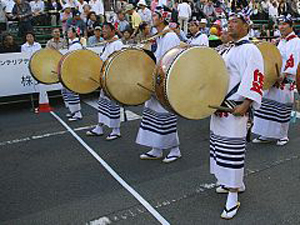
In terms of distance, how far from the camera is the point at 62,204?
3.29m

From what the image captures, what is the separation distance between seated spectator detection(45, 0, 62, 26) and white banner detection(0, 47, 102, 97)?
157 inches

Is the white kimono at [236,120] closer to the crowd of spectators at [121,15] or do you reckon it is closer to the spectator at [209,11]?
the crowd of spectators at [121,15]

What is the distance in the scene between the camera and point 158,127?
4133 mm

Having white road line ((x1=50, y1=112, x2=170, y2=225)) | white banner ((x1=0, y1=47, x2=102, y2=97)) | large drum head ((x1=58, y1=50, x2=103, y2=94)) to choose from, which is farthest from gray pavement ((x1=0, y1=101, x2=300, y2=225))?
white banner ((x1=0, y1=47, x2=102, y2=97))

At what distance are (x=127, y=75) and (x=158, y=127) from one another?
73 cm

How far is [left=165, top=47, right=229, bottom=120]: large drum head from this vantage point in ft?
9.04

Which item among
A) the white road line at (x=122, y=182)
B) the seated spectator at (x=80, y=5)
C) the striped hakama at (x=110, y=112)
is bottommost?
the white road line at (x=122, y=182)

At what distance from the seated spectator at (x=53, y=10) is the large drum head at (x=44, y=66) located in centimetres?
548

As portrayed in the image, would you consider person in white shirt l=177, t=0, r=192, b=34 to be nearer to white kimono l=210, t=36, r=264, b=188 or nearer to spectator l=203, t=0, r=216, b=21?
spectator l=203, t=0, r=216, b=21

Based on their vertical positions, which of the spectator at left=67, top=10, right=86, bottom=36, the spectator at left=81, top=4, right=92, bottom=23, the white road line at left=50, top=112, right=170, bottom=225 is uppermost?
the spectator at left=81, top=4, right=92, bottom=23

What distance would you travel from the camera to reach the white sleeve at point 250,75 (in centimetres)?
274

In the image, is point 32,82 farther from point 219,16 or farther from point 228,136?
point 219,16

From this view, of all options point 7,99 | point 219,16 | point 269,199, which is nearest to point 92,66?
point 269,199

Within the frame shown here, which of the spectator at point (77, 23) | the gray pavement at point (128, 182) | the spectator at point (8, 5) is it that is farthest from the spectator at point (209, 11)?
the gray pavement at point (128, 182)
